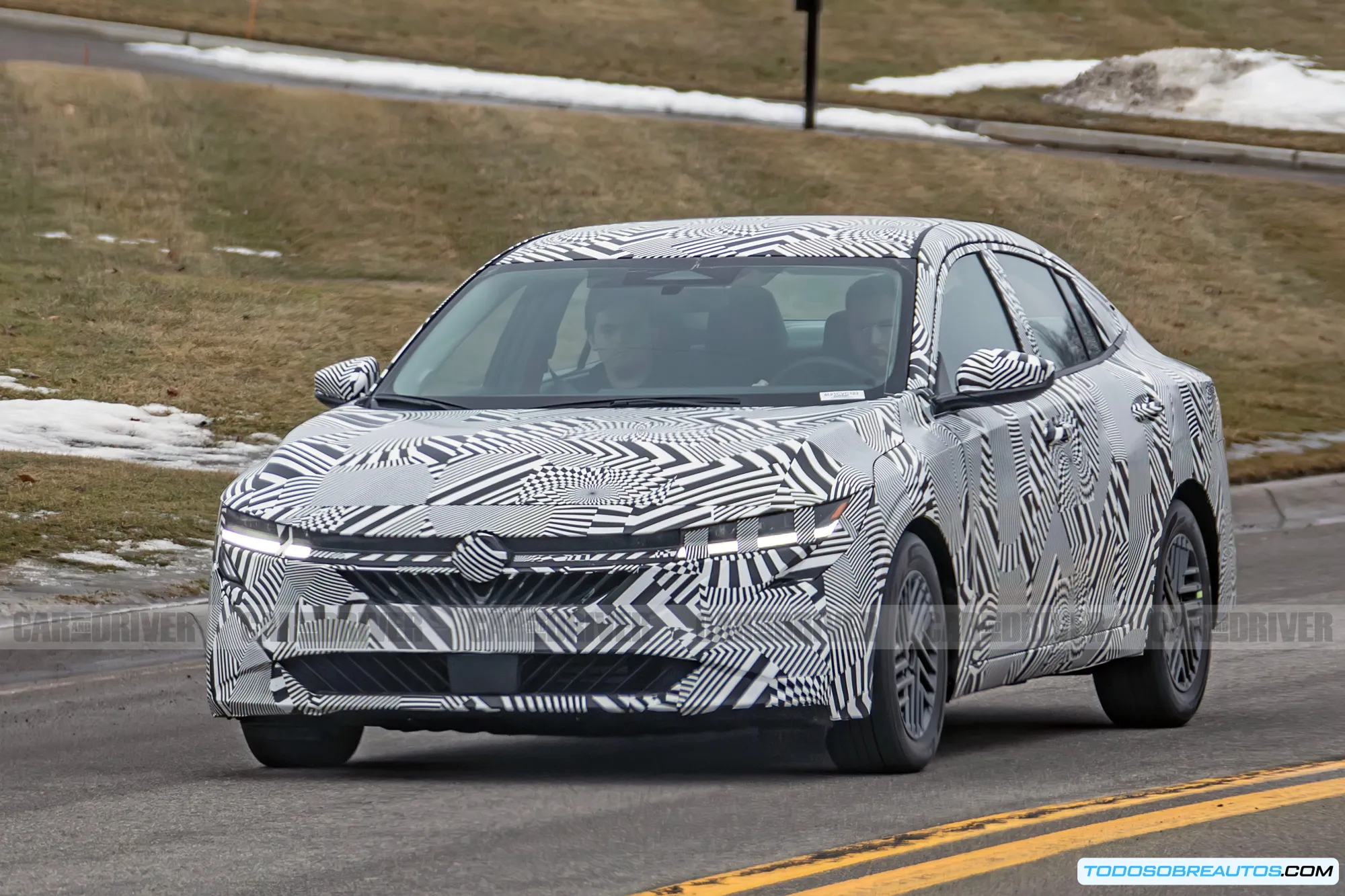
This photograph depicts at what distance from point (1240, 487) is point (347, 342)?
724 centimetres

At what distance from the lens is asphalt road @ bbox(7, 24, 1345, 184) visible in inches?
1134

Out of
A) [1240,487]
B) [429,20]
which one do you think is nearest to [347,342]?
[1240,487]

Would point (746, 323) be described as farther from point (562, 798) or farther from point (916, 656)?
point (562, 798)

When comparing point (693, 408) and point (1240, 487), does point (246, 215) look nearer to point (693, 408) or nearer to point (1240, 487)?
point (1240, 487)

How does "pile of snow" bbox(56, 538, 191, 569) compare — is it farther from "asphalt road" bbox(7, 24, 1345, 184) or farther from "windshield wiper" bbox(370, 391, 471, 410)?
"asphalt road" bbox(7, 24, 1345, 184)

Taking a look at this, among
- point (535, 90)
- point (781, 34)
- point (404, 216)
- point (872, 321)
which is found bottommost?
point (781, 34)

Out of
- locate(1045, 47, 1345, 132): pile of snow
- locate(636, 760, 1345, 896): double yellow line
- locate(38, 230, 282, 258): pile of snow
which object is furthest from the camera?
locate(1045, 47, 1345, 132): pile of snow

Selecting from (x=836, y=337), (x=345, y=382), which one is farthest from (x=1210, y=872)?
(x=345, y=382)

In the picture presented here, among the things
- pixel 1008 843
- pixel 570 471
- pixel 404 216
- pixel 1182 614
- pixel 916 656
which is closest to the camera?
pixel 1008 843

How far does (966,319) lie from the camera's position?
26.9 ft

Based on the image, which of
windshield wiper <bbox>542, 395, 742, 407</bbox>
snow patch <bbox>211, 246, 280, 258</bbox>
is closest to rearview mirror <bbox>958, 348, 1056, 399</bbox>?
windshield wiper <bbox>542, 395, 742, 407</bbox>

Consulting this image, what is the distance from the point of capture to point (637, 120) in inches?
1098

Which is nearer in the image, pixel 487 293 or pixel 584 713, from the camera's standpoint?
pixel 584 713

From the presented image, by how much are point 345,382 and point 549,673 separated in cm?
170
